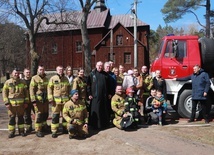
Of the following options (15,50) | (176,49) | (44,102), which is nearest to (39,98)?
(44,102)

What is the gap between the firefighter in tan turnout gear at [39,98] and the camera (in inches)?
292

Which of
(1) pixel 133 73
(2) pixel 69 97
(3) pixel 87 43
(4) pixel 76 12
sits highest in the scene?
(4) pixel 76 12

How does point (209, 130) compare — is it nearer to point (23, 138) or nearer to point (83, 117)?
point (83, 117)

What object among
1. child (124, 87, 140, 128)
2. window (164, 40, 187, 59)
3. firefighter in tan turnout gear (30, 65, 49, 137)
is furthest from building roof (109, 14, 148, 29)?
firefighter in tan turnout gear (30, 65, 49, 137)

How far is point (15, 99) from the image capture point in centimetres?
738

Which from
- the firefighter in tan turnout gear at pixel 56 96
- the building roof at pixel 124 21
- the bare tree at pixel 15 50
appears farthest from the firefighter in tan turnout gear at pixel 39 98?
the bare tree at pixel 15 50

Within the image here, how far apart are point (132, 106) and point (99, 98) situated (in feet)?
3.15

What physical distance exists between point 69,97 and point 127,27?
3747 centimetres

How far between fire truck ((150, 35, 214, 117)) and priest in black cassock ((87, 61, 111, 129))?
8.11 feet

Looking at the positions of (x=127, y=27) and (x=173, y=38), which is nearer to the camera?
(x=173, y=38)

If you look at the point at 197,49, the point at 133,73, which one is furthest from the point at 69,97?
the point at 197,49

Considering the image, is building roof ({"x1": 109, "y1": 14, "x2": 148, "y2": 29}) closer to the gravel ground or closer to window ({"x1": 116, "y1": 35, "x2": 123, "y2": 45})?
window ({"x1": 116, "y1": 35, "x2": 123, "y2": 45})

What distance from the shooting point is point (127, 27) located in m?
43.8

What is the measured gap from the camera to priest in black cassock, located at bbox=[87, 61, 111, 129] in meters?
7.87
